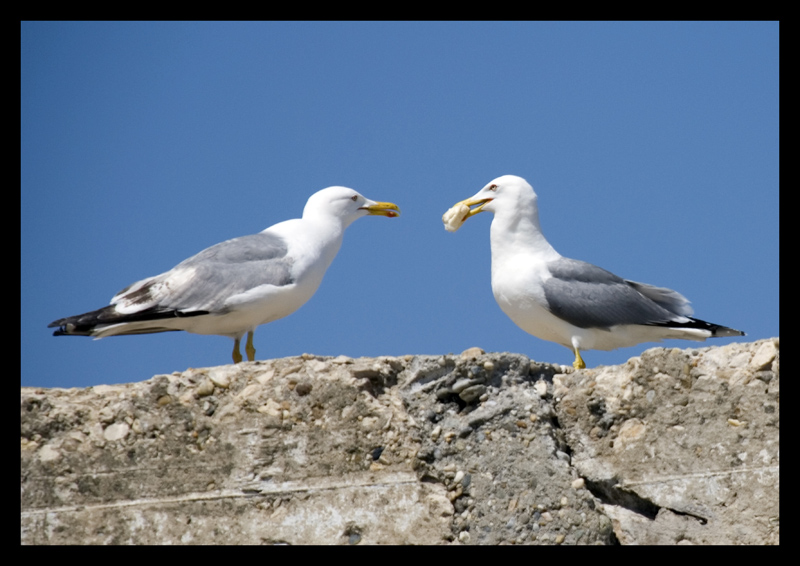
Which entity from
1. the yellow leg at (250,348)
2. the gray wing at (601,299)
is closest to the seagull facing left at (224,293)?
the yellow leg at (250,348)

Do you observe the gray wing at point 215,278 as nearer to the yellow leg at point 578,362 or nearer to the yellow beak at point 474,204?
the yellow beak at point 474,204

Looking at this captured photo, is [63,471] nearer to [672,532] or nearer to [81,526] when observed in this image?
[81,526]

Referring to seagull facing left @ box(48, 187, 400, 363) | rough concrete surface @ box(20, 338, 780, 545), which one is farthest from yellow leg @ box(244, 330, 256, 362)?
rough concrete surface @ box(20, 338, 780, 545)

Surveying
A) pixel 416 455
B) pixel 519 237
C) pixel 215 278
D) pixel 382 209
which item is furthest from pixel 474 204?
pixel 416 455

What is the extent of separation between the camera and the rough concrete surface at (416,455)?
7023mm

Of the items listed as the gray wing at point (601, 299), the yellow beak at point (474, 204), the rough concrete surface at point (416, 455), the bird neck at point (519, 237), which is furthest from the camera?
the yellow beak at point (474, 204)

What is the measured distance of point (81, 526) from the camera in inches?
274

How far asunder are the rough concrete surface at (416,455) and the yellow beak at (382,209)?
348 centimetres

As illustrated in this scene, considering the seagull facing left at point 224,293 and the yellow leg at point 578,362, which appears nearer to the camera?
the seagull facing left at point 224,293

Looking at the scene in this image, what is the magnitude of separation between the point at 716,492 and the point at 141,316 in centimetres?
473

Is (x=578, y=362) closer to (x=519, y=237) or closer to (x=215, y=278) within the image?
(x=519, y=237)

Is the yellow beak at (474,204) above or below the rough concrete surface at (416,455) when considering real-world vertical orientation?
above

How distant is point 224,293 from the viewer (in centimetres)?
923

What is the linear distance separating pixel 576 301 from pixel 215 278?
319 centimetres
